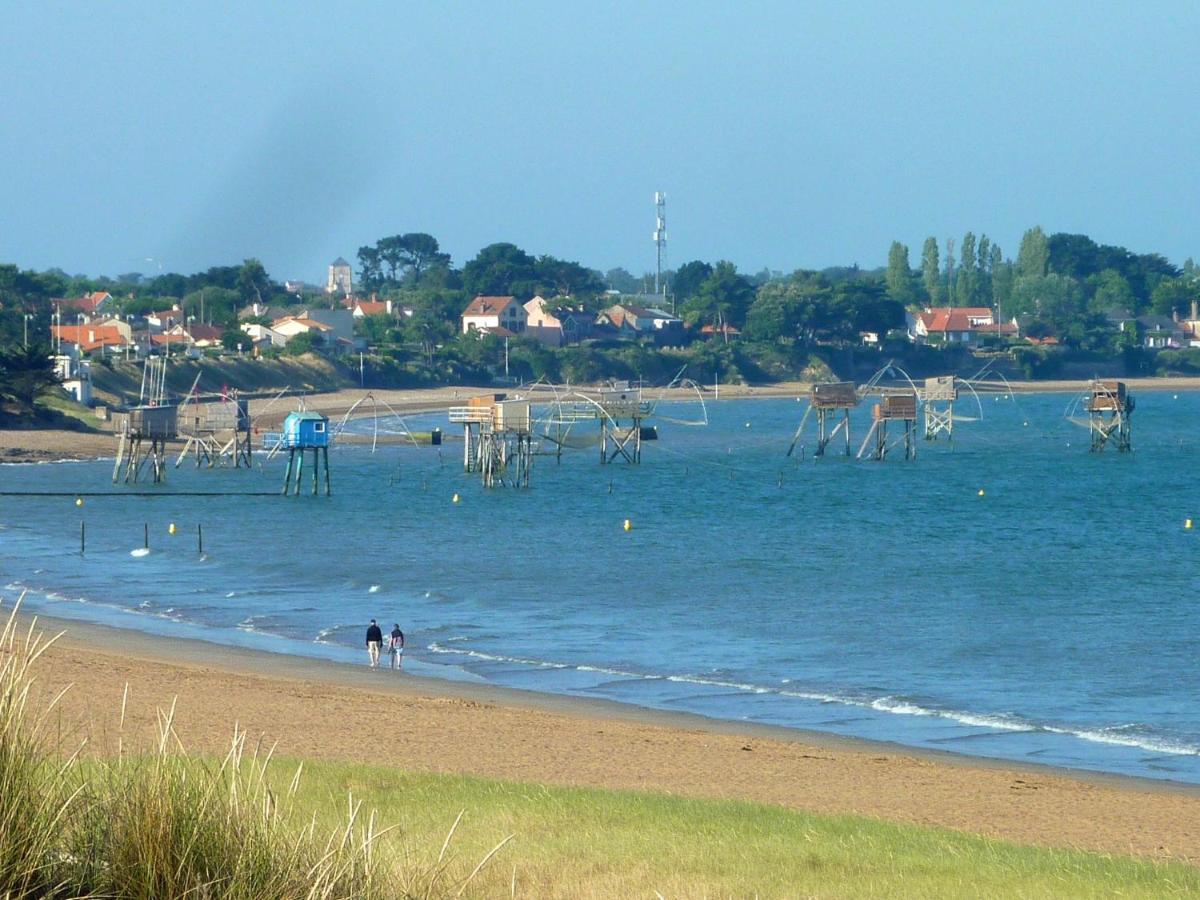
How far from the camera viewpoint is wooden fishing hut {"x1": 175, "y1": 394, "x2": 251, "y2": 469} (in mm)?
78562

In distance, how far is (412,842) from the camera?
10.4m

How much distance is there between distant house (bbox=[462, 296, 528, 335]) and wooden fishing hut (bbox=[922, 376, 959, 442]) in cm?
7190

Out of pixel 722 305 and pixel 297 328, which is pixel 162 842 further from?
pixel 722 305

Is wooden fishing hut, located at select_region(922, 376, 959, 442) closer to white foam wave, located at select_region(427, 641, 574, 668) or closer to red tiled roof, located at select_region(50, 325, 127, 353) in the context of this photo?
red tiled roof, located at select_region(50, 325, 127, 353)

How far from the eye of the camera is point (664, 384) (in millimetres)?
169250

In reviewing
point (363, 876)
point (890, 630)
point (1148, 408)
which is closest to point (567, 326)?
point (1148, 408)

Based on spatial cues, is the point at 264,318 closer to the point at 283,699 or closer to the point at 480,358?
the point at 480,358

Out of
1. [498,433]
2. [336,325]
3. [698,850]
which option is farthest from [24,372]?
[698,850]

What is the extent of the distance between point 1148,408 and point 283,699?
142175 mm

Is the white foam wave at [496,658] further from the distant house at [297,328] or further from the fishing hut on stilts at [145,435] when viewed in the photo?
the distant house at [297,328]

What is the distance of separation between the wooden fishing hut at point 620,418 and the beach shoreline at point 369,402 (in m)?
14.5

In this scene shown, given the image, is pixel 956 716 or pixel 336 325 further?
pixel 336 325

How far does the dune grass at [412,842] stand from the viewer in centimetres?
650

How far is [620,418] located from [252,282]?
102068 millimetres
